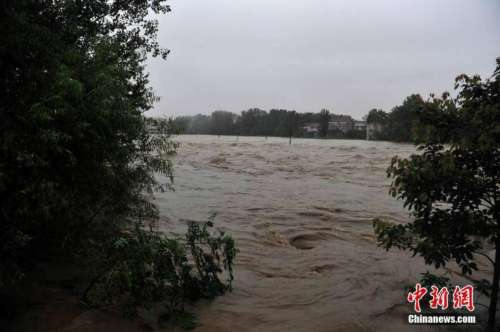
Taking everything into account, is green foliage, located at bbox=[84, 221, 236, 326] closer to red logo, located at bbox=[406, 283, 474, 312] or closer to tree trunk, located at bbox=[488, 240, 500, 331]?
red logo, located at bbox=[406, 283, 474, 312]

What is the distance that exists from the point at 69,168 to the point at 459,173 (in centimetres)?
403

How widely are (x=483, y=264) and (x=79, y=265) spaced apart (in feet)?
23.1

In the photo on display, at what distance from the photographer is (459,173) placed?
3.43 m

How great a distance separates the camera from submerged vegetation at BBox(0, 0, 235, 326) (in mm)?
3385

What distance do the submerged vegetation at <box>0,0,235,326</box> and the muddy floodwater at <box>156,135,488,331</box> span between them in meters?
0.78

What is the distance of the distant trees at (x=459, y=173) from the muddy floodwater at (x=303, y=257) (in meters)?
1.18

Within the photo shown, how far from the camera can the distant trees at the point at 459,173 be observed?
3.42m

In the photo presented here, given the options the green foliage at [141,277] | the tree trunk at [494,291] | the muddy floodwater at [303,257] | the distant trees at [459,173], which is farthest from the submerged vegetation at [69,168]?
the tree trunk at [494,291]

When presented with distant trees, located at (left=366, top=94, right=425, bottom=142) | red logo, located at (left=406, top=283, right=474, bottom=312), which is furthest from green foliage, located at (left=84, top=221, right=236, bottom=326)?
distant trees, located at (left=366, top=94, right=425, bottom=142)

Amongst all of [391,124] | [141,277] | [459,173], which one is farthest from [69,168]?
[391,124]

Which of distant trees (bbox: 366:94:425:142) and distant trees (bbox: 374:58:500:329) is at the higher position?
distant trees (bbox: 366:94:425:142)

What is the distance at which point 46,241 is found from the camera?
4.59m

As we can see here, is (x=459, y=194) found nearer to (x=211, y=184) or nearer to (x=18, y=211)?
(x=18, y=211)

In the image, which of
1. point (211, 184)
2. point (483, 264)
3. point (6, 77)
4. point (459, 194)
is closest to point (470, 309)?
point (459, 194)
